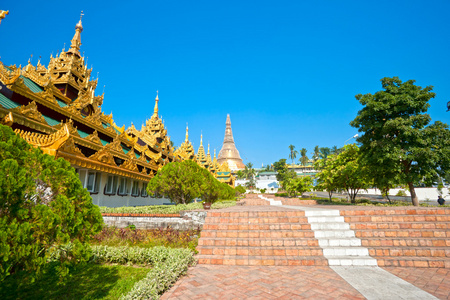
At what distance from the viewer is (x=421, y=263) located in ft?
19.8

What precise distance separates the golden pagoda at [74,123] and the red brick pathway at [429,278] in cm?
1307

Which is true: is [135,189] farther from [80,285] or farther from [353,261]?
[353,261]

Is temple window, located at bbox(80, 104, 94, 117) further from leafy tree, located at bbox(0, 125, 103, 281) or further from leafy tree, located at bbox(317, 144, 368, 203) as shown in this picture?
leafy tree, located at bbox(317, 144, 368, 203)

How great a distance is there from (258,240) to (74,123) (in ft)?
43.5

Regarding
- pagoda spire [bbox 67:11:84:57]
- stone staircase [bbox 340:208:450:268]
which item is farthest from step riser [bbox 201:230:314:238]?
pagoda spire [bbox 67:11:84:57]

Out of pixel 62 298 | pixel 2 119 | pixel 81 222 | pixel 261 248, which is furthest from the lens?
pixel 2 119

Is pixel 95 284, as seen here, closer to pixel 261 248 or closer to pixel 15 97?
pixel 261 248

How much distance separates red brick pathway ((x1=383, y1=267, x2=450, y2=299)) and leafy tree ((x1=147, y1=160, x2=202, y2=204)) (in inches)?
404

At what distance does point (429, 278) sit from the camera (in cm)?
521

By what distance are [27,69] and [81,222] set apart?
54.3 feet

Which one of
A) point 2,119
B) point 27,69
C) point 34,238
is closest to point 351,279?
point 34,238

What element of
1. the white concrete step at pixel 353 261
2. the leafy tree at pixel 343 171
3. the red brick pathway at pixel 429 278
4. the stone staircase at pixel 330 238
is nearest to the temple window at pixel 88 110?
the stone staircase at pixel 330 238

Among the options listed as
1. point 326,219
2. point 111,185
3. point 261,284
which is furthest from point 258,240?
point 111,185

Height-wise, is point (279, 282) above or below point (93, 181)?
below
